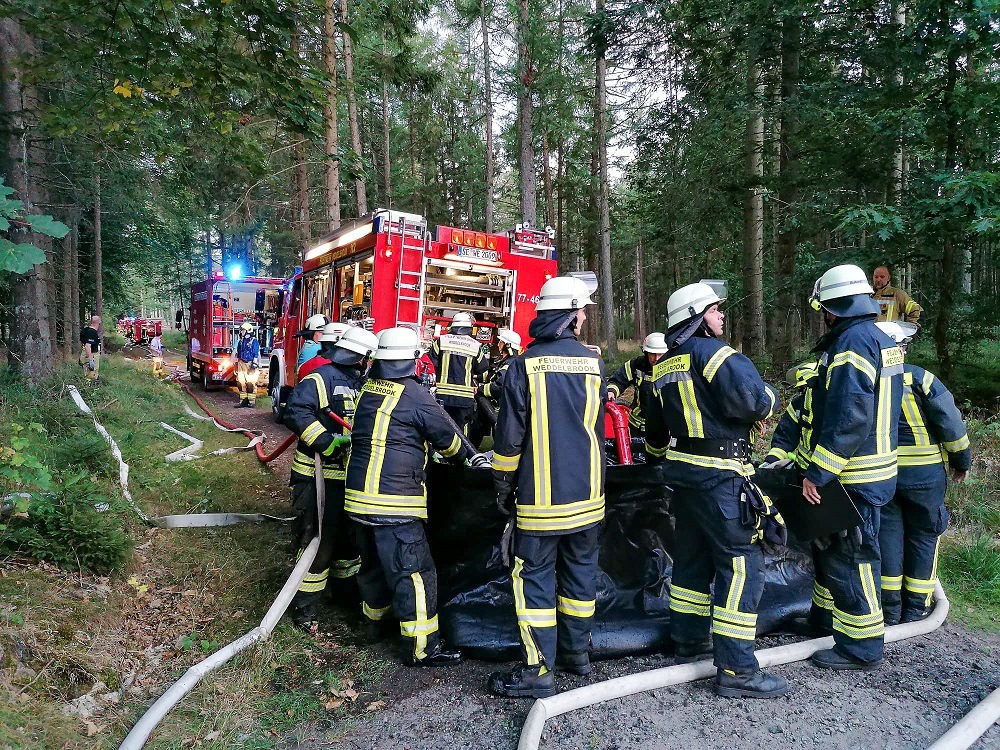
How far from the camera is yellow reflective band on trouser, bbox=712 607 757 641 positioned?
2.95 m

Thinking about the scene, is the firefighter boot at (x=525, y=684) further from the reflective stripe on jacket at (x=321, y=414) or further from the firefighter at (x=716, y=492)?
the reflective stripe on jacket at (x=321, y=414)

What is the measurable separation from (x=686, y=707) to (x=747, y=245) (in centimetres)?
920

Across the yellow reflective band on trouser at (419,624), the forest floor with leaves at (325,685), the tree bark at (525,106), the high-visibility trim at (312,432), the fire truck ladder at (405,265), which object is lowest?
the forest floor with leaves at (325,685)

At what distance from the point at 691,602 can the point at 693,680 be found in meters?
0.38

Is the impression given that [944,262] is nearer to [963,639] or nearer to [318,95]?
[963,639]

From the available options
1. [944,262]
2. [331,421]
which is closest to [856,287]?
[331,421]

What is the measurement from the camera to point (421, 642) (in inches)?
130

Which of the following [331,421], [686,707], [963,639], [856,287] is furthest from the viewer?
[331,421]

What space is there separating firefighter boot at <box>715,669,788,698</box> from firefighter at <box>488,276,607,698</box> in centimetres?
68

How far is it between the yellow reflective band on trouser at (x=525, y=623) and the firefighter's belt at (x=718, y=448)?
107 centimetres

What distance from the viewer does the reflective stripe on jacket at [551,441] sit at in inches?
120

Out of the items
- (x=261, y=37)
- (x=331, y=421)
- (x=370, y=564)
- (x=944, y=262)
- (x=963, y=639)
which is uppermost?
(x=261, y=37)

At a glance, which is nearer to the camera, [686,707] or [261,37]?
[686,707]

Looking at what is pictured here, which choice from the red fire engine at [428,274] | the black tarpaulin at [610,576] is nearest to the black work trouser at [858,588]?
the black tarpaulin at [610,576]
